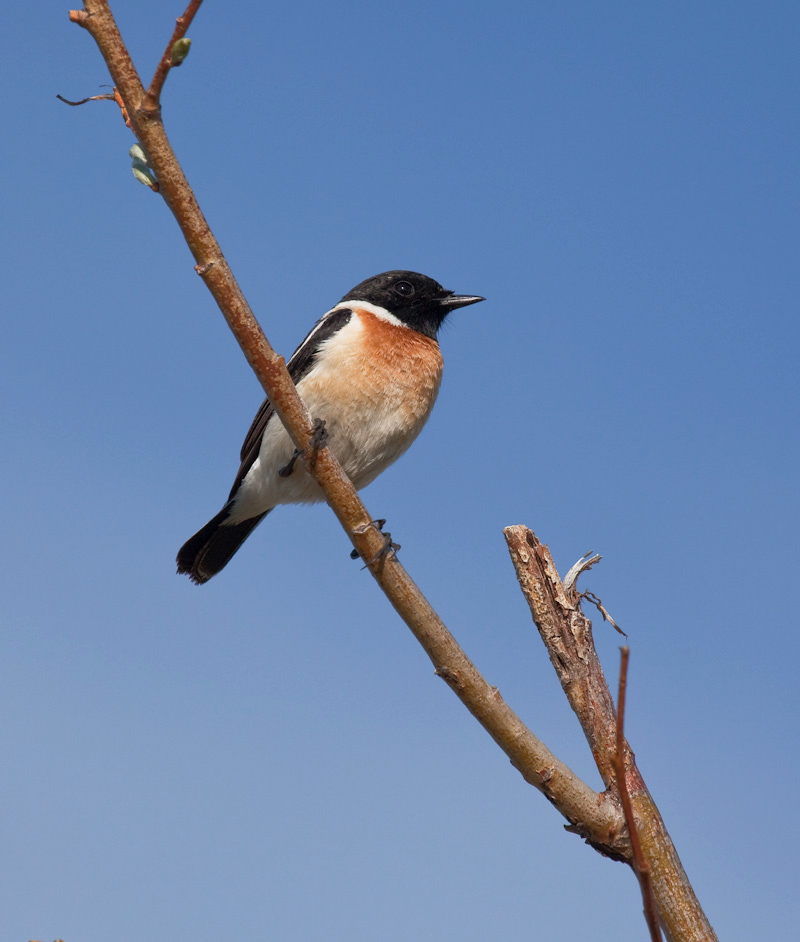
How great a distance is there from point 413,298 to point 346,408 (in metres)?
1.49

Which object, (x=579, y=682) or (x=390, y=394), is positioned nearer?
(x=579, y=682)

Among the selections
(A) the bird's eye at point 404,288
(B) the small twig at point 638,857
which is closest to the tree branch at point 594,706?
(B) the small twig at point 638,857

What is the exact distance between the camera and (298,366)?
6.11 m

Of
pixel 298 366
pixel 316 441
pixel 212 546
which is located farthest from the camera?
pixel 212 546

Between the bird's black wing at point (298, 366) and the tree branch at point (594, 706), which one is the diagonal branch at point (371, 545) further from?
the bird's black wing at point (298, 366)

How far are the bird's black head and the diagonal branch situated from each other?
3.33m

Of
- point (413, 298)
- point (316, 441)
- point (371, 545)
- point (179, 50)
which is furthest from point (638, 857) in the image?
point (413, 298)

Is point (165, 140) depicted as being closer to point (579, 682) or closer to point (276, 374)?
point (276, 374)

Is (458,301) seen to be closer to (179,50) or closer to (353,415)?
(353,415)

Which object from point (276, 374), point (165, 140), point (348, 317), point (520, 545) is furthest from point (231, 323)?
point (348, 317)

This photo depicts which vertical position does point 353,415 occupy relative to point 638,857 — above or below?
above

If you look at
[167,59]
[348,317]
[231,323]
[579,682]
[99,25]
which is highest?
[348,317]

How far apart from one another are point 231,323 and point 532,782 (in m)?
2.02

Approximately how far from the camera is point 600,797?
360cm
